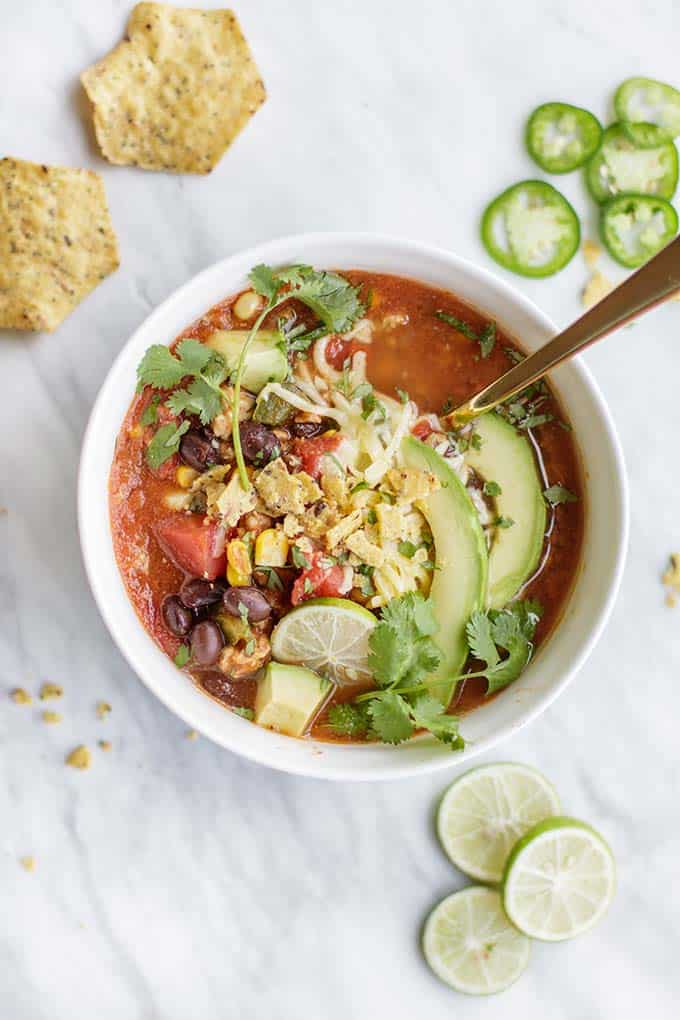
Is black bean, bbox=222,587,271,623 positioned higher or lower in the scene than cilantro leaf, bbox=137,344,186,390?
lower

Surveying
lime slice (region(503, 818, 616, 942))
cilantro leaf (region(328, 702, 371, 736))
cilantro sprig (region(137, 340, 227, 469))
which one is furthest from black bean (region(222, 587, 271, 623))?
lime slice (region(503, 818, 616, 942))

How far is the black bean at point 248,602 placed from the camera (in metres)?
3.01

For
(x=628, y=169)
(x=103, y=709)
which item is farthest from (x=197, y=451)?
(x=628, y=169)

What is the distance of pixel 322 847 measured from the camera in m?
3.62

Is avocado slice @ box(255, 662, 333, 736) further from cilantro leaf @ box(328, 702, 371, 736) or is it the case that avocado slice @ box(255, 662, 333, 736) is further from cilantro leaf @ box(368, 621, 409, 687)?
cilantro leaf @ box(368, 621, 409, 687)

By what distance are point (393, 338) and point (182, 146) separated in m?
0.99

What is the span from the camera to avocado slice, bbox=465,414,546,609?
10.5 ft

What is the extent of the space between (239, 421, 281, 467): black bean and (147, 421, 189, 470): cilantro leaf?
0.19m

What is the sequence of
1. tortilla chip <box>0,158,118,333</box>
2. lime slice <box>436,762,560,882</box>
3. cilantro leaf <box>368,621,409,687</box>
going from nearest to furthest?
cilantro leaf <box>368,621,409,687</box> → tortilla chip <box>0,158,118,333</box> → lime slice <box>436,762,560,882</box>

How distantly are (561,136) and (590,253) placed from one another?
0.42 meters

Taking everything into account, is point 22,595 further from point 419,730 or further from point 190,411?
point 419,730

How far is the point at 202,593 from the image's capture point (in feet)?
10.2

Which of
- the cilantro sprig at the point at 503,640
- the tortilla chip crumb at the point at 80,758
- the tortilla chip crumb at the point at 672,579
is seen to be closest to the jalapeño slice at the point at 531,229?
the tortilla chip crumb at the point at 672,579

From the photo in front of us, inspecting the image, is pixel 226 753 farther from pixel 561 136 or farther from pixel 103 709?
pixel 561 136
